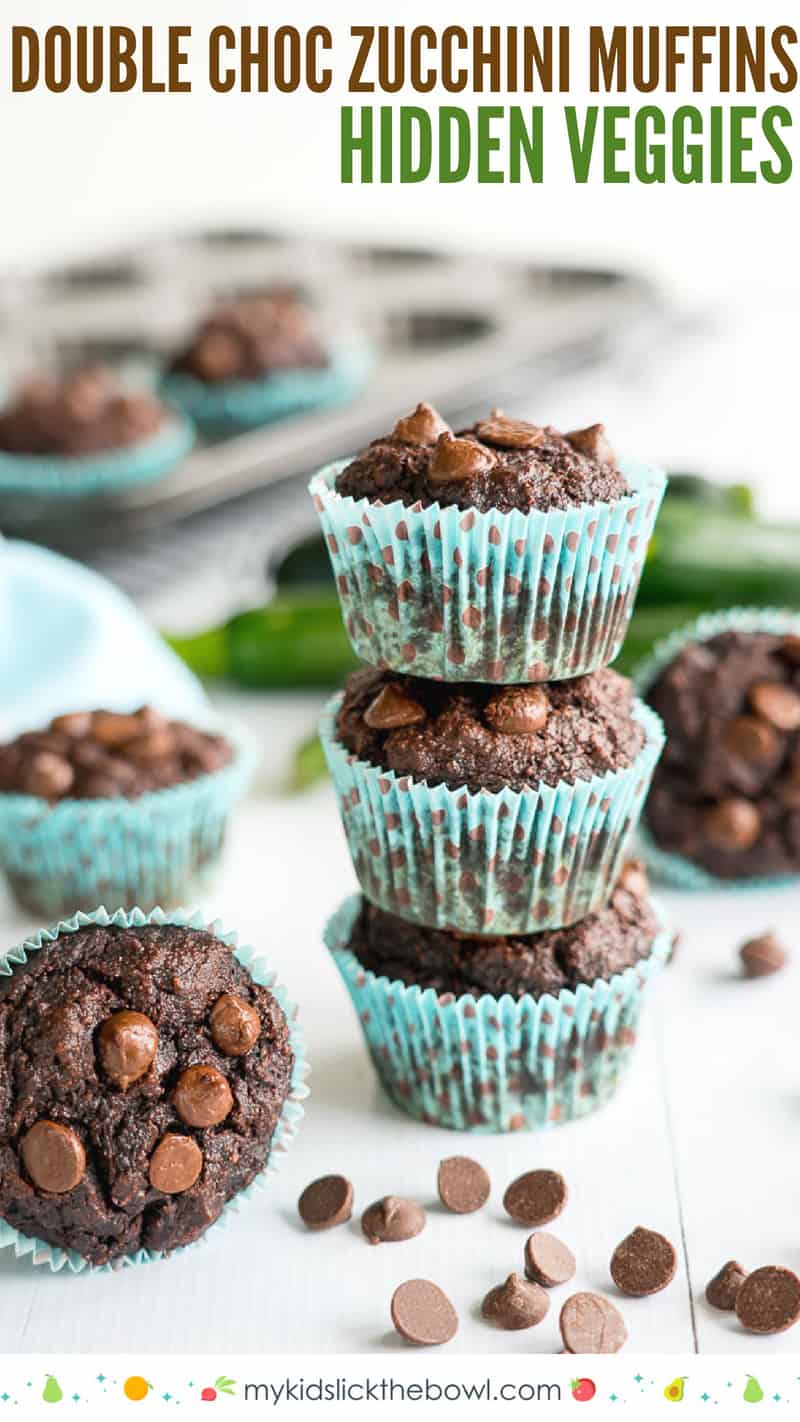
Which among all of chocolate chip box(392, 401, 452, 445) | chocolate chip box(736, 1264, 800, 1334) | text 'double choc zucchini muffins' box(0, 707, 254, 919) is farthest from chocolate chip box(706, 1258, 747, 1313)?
text 'double choc zucchini muffins' box(0, 707, 254, 919)

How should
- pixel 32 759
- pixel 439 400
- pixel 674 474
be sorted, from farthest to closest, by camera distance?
1. pixel 439 400
2. pixel 674 474
3. pixel 32 759

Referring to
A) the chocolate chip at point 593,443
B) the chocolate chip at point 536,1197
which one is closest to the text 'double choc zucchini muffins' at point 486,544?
the chocolate chip at point 593,443

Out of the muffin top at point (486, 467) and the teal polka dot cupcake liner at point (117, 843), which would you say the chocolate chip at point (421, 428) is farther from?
the teal polka dot cupcake liner at point (117, 843)

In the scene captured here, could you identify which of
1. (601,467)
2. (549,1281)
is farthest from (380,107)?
(549,1281)

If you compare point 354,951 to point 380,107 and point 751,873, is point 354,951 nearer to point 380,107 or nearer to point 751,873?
point 751,873

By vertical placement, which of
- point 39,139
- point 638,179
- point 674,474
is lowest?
point 674,474

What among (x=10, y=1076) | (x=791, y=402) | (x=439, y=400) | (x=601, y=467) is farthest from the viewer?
(x=791, y=402)

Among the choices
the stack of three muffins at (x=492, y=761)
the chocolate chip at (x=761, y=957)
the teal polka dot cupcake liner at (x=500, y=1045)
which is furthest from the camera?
the chocolate chip at (x=761, y=957)
